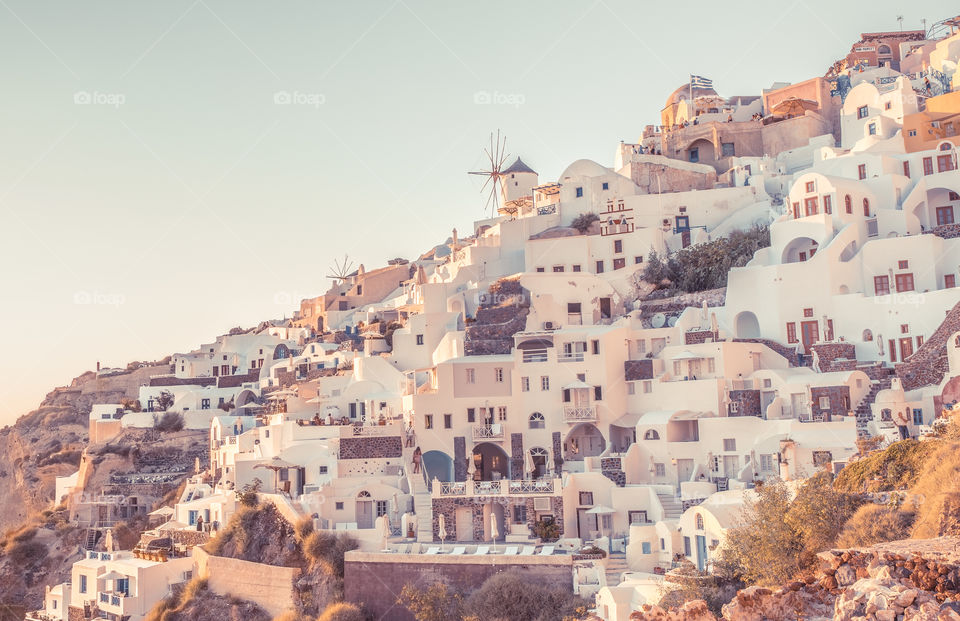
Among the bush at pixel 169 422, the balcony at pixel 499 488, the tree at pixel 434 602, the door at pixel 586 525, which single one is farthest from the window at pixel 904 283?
the bush at pixel 169 422

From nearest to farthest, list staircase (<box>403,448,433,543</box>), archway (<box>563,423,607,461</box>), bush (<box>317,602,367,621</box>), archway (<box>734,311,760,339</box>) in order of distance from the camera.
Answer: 1. bush (<box>317,602,367,621</box>)
2. staircase (<box>403,448,433,543</box>)
3. archway (<box>563,423,607,461</box>)
4. archway (<box>734,311,760,339</box>)

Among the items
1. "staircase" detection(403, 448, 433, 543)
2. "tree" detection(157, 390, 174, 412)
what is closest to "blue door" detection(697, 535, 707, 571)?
"staircase" detection(403, 448, 433, 543)

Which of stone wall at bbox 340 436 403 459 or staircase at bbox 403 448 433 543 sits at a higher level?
stone wall at bbox 340 436 403 459

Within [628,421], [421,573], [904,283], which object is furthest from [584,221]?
[421,573]

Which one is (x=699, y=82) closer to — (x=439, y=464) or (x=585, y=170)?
(x=585, y=170)

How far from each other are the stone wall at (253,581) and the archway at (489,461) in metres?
8.19

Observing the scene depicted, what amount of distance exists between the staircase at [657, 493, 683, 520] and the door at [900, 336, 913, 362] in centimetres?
1041

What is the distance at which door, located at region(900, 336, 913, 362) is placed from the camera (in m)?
37.6

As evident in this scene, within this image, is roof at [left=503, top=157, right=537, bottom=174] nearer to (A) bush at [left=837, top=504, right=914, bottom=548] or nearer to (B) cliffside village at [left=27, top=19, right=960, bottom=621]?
(B) cliffside village at [left=27, top=19, right=960, bottom=621]

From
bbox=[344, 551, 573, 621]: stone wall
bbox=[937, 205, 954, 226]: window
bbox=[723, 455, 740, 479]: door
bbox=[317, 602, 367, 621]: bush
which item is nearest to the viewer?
bbox=[344, 551, 573, 621]: stone wall

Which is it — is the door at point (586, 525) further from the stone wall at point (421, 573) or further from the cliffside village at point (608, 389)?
the stone wall at point (421, 573)

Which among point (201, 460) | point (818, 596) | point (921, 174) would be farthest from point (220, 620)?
point (921, 174)

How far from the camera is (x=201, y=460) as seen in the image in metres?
53.4

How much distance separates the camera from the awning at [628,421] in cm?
3938
